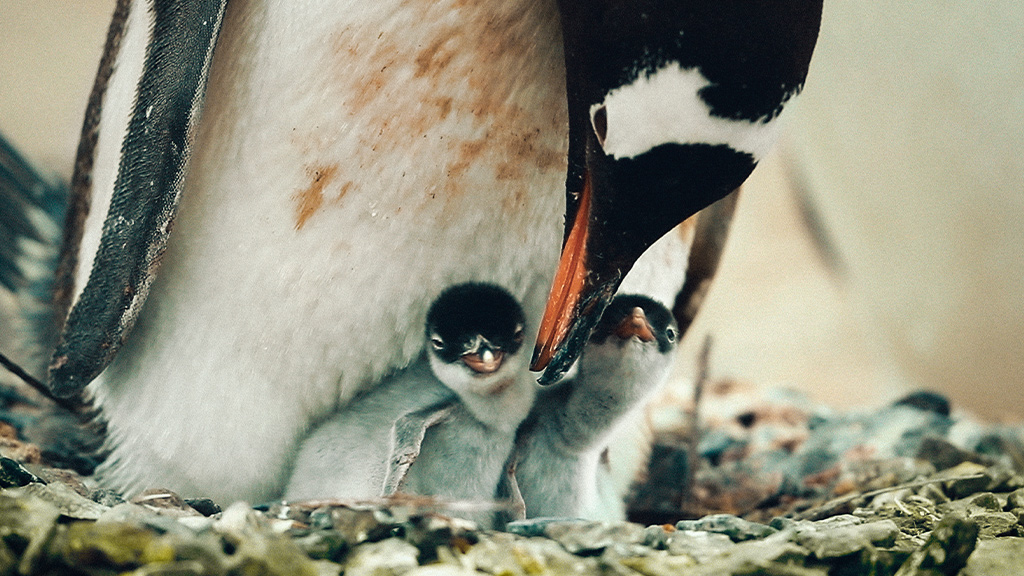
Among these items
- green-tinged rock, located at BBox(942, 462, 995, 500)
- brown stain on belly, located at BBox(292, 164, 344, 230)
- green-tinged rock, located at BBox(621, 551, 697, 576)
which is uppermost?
brown stain on belly, located at BBox(292, 164, 344, 230)

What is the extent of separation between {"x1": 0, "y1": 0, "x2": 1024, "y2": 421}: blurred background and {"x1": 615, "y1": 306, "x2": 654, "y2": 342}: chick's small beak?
0.50 m

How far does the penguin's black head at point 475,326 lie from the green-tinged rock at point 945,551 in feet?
1.46

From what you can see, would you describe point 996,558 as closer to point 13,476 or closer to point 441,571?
point 441,571

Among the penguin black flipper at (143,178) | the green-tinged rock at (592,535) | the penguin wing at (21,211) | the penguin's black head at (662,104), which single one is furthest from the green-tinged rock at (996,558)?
the penguin wing at (21,211)

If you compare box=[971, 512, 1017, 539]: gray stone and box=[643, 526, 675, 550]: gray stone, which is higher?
box=[971, 512, 1017, 539]: gray stone

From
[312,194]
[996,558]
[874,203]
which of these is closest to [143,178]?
[312,194]

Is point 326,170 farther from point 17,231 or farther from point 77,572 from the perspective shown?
point 17,231

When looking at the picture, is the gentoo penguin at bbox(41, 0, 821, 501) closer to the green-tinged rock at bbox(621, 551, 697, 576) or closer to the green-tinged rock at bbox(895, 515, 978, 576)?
the green-tinged rock at bbox(621, 551, 697, 576)

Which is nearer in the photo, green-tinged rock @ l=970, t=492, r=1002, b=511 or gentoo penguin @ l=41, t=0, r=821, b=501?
gentoo penguin @ l=41, t=0, r=821, b=501

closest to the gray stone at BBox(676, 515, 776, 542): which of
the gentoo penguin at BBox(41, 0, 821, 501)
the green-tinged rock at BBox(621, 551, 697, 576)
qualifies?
the green-tinged rock at BBox(621, 551, 697, 576)

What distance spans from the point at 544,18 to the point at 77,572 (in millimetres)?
602

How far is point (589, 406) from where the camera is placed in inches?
39.5

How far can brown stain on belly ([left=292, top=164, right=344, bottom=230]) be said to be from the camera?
2.76 feet

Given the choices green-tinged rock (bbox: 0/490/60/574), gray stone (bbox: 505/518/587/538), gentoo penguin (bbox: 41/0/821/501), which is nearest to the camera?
green-tinged rock (bbox: 0/490/60/574)
